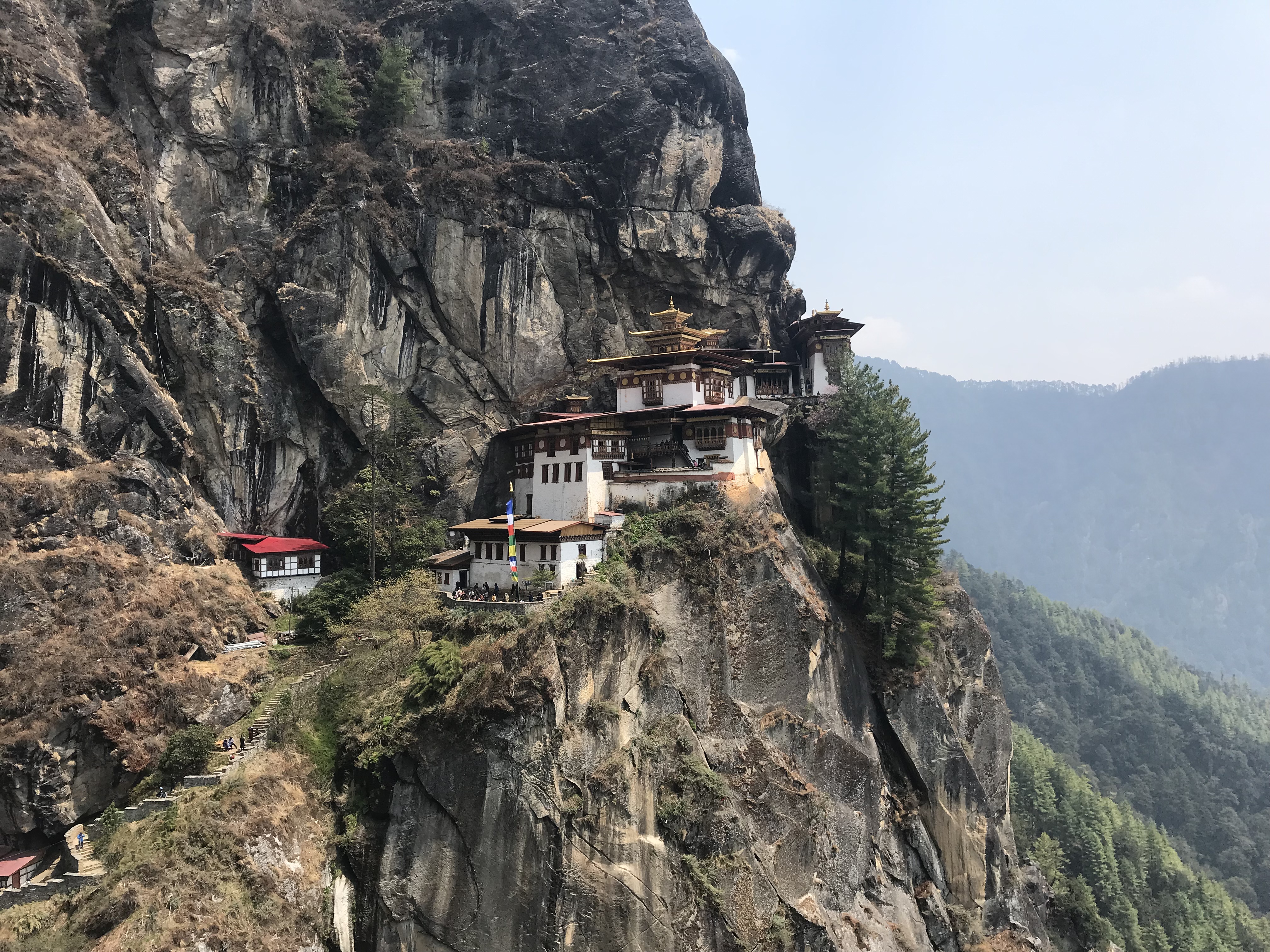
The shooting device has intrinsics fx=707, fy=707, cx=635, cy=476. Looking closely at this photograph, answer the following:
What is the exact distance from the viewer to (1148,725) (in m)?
108

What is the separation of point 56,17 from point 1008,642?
14773 centimetres

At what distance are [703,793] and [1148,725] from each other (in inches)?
4400

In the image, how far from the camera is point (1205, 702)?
112 metres

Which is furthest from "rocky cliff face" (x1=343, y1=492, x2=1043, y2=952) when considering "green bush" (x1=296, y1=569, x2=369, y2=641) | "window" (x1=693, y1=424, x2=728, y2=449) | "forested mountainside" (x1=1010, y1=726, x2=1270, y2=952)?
"forested mountainside" (x1=1010, y1=726, x2=1270, y2=952)

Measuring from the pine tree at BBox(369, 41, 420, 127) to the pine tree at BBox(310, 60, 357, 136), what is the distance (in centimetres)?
165

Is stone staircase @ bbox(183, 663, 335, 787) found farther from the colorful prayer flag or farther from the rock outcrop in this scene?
the colorful prayer flag

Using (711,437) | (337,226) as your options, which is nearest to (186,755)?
(711,437)

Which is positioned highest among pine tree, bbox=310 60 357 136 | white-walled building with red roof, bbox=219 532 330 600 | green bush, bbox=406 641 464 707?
pine tree, bbox=310 60 357 136

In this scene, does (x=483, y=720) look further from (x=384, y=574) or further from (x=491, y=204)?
(x=491, y=204)

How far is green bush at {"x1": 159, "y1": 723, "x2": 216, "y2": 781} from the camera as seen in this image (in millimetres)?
25188

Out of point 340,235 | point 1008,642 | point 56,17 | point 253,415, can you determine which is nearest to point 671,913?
point 253,415

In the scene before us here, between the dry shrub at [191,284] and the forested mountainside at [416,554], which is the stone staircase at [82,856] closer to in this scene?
the forested mountainside at [416,554]

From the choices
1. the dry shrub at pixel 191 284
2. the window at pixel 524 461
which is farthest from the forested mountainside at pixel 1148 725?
the dry shrub at pixel 191 284

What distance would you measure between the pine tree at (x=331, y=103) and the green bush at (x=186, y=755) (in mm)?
36939
